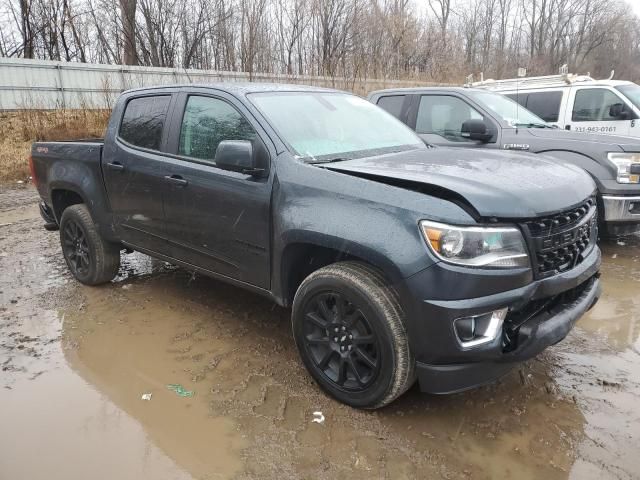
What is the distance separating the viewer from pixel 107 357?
349cm

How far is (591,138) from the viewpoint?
5.57 metres

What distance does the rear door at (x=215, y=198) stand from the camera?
3.14 meters

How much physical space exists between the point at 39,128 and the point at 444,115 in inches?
472

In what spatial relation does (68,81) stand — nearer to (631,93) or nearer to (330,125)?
(330,125)

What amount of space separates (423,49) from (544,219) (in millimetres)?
24932

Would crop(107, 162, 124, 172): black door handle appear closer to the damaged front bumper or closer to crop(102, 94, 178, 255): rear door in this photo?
crop(102, 94, 178, 255): rear door

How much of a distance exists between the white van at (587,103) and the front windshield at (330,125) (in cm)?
514

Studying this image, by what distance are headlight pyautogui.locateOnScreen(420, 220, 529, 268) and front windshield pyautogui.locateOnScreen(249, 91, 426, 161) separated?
106 centimetres

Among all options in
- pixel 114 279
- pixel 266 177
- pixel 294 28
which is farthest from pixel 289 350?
pixel 294 28

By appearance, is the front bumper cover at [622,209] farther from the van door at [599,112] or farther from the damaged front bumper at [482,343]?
the damaged front bumper at [482,343]

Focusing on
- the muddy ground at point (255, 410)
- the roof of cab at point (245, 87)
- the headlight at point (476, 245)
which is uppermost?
the roof of cab at point (245, 87)

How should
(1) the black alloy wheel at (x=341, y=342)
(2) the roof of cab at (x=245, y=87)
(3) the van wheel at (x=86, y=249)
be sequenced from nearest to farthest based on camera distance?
(1) the black alloy wheel at (x=341, y=342) < (2) the roof of cab at (x=245, y=87) < (3) the van wheel at (x=86, y=249)

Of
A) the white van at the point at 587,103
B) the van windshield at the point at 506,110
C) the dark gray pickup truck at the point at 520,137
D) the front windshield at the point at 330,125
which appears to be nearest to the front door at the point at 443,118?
the dark gray pickup truck at the point at 520,137

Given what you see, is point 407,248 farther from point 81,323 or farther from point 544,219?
point 81,323
